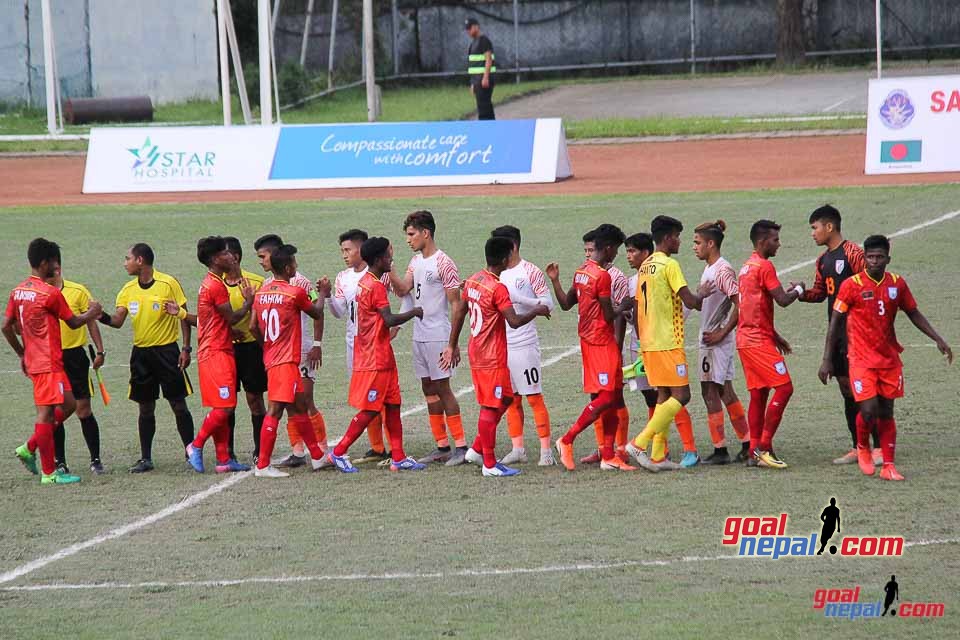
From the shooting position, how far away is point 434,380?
11367 millimetres

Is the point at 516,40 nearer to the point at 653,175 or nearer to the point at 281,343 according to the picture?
the point at 653,175

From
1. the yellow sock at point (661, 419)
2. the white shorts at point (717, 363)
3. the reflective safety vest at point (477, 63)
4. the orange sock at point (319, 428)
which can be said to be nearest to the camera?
the yellow sock at point (661, 419)

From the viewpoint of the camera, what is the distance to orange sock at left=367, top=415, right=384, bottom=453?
37.5 ft

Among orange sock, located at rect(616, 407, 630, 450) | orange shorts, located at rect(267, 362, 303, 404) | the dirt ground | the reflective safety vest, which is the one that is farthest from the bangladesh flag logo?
orange shorts, located at rect(267, 362, 303, 404)

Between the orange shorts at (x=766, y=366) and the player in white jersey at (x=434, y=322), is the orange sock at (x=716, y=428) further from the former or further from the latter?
the player in white jersey at (x=434, y=322)

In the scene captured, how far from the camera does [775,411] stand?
10.4 metres

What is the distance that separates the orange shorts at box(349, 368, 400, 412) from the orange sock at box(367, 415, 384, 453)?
0.54 m

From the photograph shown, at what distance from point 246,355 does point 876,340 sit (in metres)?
4.92

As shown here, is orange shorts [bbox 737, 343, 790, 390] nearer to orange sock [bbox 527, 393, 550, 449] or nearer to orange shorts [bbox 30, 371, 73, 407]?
orange sock [bbox 527, 393, 550, 449]

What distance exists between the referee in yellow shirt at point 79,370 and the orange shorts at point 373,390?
6.91 feet

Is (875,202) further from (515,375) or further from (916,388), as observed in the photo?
(515,375)

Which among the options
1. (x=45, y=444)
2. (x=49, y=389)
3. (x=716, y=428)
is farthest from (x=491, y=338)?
(x=45, y=444)

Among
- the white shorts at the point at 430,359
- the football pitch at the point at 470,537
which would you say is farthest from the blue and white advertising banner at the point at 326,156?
the white shorts at the point at 430,359

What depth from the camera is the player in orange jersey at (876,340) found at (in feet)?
32.5
